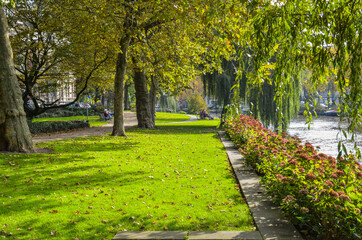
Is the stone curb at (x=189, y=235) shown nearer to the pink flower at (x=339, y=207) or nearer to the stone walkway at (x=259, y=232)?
the stone walkway at (x=259, y=232)

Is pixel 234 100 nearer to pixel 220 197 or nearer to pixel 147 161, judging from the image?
pixel 220 197

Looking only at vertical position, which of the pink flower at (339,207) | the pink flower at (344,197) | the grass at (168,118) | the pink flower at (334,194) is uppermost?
the pink flower at (334,194)

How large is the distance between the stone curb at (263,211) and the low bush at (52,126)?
47.0 ft

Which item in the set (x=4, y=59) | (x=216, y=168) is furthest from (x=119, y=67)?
(x=216, y=168)

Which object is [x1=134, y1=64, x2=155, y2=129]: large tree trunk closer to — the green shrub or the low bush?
the low bush

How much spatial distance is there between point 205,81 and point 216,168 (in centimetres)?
1608

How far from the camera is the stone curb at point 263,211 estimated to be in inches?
175

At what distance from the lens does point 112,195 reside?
6660mm

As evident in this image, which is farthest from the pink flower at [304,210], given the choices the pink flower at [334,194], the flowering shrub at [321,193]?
the pink flower at [334,194]

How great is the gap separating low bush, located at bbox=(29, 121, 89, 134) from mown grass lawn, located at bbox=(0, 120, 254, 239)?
8.70 meters

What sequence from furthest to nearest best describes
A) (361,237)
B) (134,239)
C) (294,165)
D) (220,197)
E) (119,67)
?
(119,67) < (220,197) < (294,165) < (134,239) < (361,237)

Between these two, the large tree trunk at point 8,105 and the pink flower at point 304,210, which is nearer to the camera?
the pink flower at point 304,210

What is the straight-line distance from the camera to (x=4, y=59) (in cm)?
1016

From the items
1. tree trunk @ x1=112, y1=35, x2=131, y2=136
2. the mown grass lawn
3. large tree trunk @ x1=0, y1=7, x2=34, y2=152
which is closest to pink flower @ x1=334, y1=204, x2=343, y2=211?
the mown grass lawn
